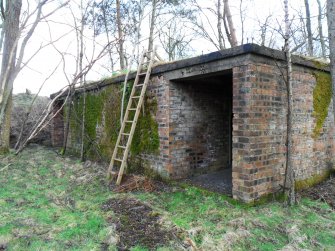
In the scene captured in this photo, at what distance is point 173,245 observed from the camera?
3225 millimetres

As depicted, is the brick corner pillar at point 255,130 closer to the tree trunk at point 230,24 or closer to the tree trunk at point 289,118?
the tree trunk at point 289,118

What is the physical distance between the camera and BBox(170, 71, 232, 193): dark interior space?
5543 mm

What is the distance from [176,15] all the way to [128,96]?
9097mm

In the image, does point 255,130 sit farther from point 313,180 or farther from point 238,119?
point 313,180

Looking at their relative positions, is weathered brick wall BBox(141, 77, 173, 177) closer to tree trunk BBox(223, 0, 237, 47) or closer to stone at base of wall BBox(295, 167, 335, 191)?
stone at base of wall BBox(295, 167, 335, 191)

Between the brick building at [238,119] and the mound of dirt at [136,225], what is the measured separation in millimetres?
1243

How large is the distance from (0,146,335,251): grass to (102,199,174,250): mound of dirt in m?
0.11

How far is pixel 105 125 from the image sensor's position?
24.4ft

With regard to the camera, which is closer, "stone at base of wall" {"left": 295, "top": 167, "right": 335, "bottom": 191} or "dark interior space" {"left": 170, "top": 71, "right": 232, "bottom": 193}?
"stone at base of wall" {"left": 295, "top": 167, "right": 335, "bottom": 191}

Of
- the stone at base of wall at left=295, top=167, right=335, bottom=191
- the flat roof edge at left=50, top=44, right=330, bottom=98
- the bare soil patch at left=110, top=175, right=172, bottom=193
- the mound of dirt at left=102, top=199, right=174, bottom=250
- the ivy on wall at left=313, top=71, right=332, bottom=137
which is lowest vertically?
the mound of dirt at left=102, top=199, right=174, bottom=250

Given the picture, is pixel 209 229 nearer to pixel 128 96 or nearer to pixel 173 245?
pixel 173 245

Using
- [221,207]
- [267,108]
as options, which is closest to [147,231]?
[221,207]

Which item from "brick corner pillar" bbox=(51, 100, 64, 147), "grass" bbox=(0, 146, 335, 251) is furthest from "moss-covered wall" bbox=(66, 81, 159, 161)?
"brick corner pillar" bbox=(51, 100, 64, 147)

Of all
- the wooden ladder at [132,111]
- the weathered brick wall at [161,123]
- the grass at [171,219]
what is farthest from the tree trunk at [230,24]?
the grass at [171,219]
